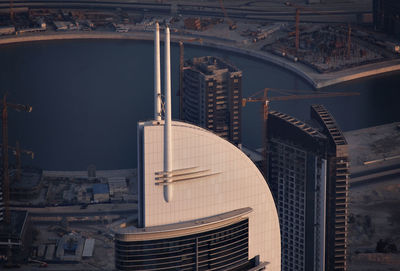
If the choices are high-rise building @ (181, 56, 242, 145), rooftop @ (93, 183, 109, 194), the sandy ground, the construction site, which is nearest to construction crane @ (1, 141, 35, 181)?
the construction site

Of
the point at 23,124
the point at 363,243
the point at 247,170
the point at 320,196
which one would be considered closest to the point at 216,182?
the point at 247,170

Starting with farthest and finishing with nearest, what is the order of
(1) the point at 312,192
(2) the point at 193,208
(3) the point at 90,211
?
(3) the point at 90,211 < (1) the point at 312,192 < (2) the point at 193,208

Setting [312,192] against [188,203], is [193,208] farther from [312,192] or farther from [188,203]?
[312,192]

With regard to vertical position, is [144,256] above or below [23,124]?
above

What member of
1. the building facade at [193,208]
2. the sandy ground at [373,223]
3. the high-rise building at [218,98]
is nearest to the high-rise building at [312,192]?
→ the sandy ground at [373,223]

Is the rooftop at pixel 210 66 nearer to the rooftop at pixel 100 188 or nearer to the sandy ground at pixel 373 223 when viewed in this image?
the rooftop at pixel 100 188

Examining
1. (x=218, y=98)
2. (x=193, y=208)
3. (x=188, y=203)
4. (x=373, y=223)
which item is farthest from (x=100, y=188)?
(x=188, y=203)

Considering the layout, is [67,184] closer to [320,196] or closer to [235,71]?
[235,71]
